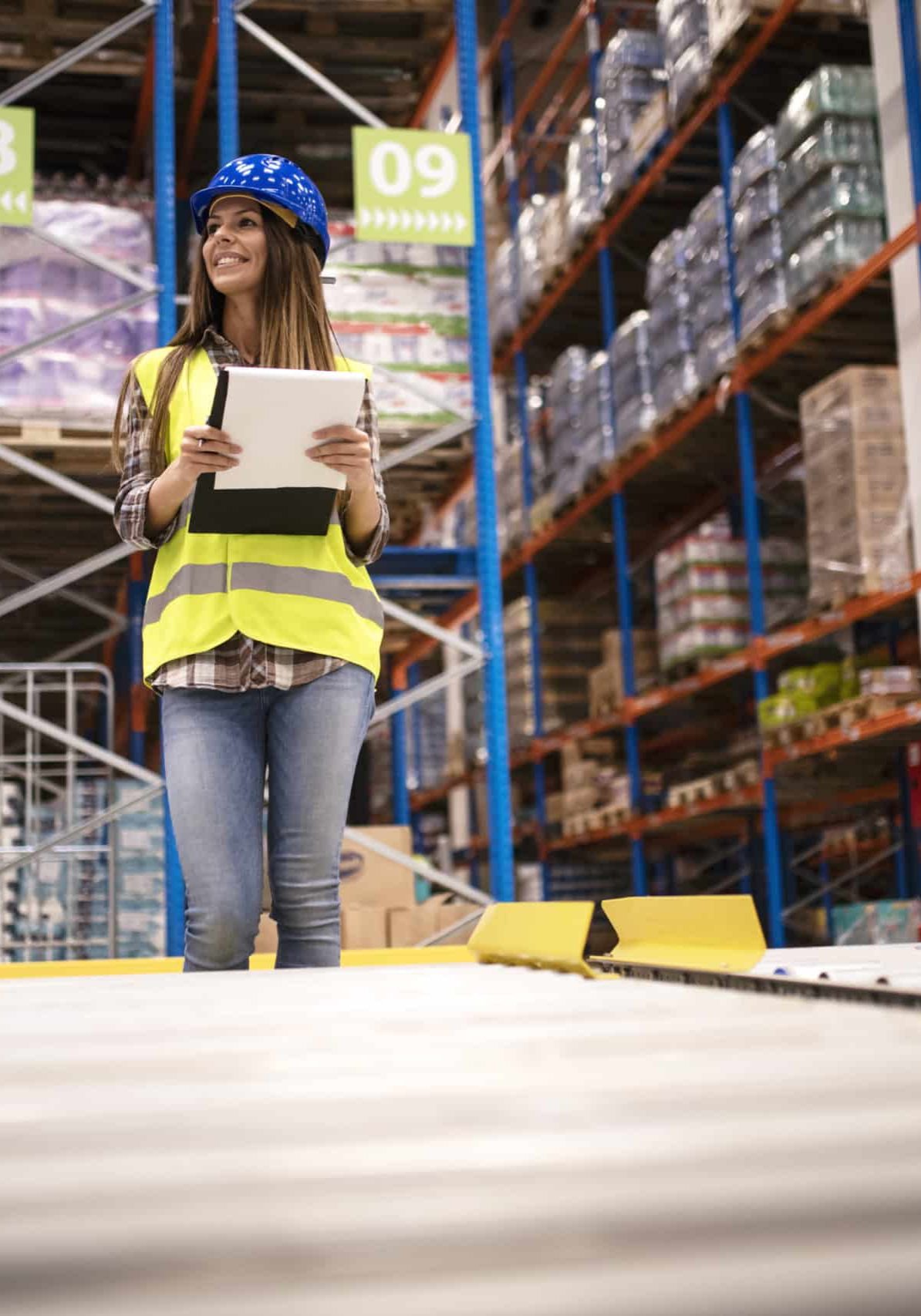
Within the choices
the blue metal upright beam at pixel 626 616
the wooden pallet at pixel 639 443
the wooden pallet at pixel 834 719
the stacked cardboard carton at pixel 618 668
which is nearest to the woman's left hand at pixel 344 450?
the wooden pallet at pixel 834 719

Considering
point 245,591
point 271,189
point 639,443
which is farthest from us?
point 639,443

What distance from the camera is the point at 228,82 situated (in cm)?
560

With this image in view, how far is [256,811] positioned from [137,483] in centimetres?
62

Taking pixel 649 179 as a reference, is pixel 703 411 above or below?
below

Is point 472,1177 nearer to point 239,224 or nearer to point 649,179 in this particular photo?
point 239,224

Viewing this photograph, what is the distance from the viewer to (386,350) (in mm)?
5855

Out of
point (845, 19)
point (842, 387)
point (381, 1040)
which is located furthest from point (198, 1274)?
point (845, 19)

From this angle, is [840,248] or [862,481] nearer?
[862,481]

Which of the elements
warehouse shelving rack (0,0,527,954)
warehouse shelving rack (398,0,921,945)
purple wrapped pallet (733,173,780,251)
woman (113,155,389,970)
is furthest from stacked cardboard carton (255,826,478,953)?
purple wrapped pallet (733,173,780,251)

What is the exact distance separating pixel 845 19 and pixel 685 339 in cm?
197

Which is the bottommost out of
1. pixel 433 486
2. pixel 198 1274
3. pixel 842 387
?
pixel 198 1274

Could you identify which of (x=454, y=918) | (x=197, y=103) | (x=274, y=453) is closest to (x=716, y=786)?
(x=454, y=918)

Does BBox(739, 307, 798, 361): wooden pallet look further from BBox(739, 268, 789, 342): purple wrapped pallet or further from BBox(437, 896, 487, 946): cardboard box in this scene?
BBox(437, 896, 487, 946): cardboard box

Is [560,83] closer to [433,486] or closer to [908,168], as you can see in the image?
[908,168]
